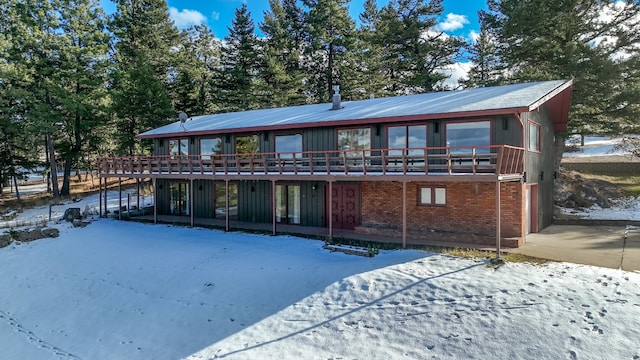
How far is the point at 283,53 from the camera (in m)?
32.4

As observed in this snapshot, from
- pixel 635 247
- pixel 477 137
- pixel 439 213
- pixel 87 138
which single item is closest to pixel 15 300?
pixel 439 213

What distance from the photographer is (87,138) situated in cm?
2947

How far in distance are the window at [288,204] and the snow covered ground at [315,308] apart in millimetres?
3438

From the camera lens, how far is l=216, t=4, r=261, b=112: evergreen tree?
1238 inches

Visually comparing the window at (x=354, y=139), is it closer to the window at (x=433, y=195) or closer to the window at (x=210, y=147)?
the window at (x=433, y=195)

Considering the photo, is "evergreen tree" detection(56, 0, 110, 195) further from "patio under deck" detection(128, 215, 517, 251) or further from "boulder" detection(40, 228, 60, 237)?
"patio under deck" detection(128, 215, 517, 251)

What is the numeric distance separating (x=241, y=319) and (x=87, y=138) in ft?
88.5

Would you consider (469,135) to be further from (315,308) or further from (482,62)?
(482,62)

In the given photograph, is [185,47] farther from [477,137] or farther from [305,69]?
[477,137]

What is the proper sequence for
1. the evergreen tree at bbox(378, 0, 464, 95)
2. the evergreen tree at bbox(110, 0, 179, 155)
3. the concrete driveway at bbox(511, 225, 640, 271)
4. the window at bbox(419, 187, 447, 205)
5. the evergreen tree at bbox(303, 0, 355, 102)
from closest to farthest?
1. the concrete driveway at bbox(511, 225, 640, 271)
2. the window at bbox(419, 187, 447, 205)
3. the evergreen tree at bbox(378, 0, 464, 95)
4. the evergreen tree at bbox(110, 0, 179, 155)
5. the evergreen tree at bbox(303, 0, 355, 102)

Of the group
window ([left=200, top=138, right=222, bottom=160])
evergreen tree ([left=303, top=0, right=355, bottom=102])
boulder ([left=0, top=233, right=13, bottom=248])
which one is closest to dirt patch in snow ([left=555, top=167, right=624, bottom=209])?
evergreen tree ([left=303, top=0, right=355, bottom=102])

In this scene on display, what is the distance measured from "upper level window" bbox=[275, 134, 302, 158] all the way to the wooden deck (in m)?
0.18

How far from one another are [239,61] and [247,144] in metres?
17.4

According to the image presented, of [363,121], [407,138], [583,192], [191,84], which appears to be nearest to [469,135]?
[407,138]
